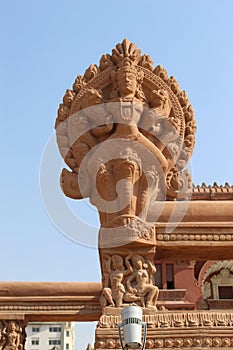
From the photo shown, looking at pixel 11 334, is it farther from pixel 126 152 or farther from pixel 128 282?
pixel 126 152

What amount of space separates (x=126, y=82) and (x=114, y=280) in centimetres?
311

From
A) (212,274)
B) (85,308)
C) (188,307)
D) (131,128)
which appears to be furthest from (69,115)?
(212,274)

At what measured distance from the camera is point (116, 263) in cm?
824

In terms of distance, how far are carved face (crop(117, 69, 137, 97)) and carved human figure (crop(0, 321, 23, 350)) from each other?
4.44 meters

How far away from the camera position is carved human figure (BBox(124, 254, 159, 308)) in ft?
26.3

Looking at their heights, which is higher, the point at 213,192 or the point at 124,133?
the point at 213,192

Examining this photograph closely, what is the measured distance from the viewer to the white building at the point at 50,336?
66.4 meters

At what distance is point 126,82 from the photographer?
930 cm

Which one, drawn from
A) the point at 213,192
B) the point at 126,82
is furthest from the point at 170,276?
the point at 126,82

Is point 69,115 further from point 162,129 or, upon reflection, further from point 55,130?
point 162,129

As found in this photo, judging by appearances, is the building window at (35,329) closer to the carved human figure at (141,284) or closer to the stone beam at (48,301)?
the stone beam at (48,301)

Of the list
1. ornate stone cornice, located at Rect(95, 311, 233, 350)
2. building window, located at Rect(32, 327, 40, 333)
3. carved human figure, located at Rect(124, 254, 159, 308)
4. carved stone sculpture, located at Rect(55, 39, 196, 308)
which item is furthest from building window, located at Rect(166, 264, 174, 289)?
building window, located at Rect(32, 327, 40, 333)

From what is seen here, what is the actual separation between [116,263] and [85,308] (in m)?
Result: 2.56

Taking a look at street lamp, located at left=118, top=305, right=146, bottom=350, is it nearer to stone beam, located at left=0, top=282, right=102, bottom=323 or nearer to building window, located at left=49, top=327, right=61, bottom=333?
stone beam, located at left=0, top=282, right=102, bottom=323
